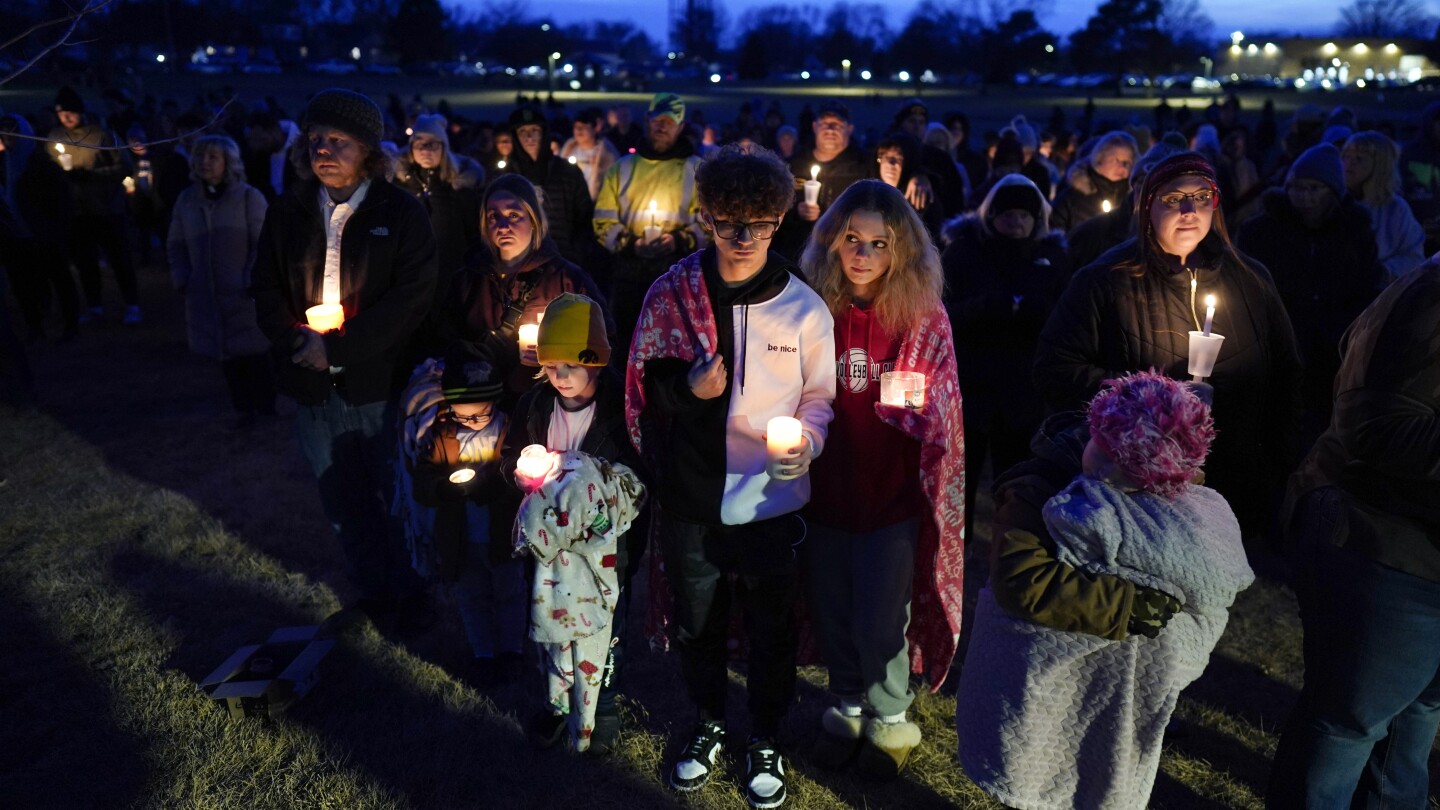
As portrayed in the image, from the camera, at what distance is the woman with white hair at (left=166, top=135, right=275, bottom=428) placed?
20.1ft

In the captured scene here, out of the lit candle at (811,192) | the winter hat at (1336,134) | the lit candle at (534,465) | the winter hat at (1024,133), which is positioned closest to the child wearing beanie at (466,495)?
the lit candle at (534,465)

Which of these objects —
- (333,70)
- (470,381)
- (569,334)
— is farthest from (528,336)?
(333,70)

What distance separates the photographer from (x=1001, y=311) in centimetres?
422

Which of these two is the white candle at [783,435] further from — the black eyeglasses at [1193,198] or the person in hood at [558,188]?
the person in hood at [558,188]

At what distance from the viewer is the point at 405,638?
4195 mm

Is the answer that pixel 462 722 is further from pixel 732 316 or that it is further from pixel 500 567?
pixel 732 316

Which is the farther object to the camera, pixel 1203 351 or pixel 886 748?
pixel 886 748

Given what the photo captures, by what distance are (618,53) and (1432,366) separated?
355 ft

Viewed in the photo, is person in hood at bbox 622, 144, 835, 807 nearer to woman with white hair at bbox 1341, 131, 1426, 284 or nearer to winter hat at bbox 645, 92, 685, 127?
winter hat at bbox 645, 92, 685, 127

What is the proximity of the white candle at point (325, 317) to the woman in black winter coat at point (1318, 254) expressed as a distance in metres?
4.13

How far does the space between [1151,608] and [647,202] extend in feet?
14.0

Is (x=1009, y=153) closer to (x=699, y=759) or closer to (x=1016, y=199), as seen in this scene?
(x=1016, y=199)

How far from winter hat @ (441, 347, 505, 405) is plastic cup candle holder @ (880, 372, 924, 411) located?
4.59 ft

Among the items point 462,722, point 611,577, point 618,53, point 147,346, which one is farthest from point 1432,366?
point 618,53
